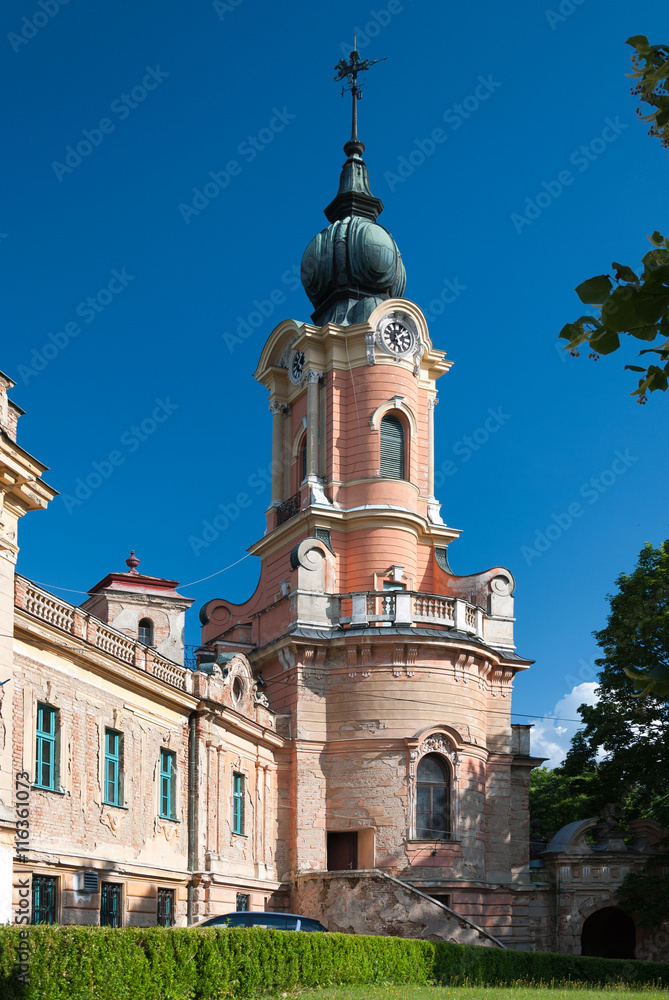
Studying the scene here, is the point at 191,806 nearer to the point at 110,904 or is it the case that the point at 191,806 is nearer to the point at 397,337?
the point at 110,904

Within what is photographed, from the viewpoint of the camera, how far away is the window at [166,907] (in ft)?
84.2

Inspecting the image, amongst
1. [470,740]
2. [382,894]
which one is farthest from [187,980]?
[470,740]

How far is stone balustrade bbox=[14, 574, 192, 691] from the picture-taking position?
21.3 metres

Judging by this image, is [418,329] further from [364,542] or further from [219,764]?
[219,764]

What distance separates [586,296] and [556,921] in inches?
1393

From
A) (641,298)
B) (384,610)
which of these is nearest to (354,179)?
(384,610)

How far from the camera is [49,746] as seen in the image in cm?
2183

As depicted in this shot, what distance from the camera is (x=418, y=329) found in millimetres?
41219

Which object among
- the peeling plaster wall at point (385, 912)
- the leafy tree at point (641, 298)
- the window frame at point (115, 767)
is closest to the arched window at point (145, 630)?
the peeling plaster wall at point (385, 912)

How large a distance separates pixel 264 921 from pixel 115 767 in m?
4.40

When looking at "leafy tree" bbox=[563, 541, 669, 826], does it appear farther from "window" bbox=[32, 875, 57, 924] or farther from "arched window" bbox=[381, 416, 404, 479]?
"window" bbox=[32, 875, 57, 924]

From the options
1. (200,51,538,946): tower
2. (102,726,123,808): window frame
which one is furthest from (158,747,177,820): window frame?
(200,51,538,946): tower

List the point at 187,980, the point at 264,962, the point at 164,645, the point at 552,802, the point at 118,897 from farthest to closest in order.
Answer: the point at 552,802
the point at 164,645
the point at 118,897
the point at 264,962
the point at 187,980

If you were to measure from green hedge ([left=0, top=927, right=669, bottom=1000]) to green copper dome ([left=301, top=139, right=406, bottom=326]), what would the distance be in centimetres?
2220
